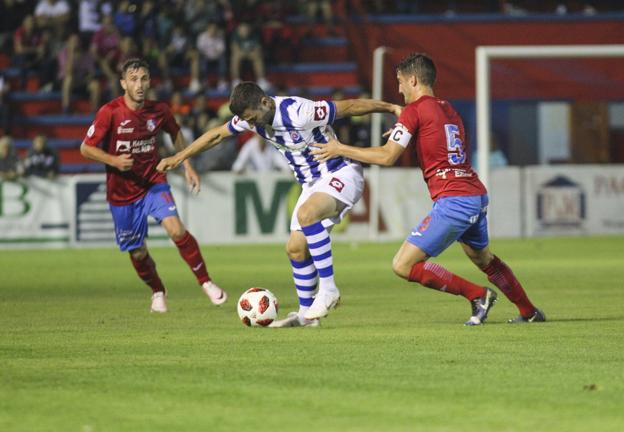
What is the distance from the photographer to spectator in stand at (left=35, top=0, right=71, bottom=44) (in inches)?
1142

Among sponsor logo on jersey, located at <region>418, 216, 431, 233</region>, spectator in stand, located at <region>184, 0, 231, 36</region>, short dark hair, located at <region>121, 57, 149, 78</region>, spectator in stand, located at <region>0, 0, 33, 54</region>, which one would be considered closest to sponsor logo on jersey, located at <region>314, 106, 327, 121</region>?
sponsor logo on jersey, located at <region>418, 216, 431, 233</region>

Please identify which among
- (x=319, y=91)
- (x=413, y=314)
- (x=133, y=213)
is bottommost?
(x=413, y=314)

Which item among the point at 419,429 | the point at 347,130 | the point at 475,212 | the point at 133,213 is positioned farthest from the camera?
the point at 347,130

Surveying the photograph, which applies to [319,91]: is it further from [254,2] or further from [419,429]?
[419,429]

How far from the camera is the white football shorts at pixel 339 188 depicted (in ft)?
35.4

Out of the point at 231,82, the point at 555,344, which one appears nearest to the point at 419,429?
the point at 555,344

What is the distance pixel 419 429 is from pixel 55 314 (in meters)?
6.77

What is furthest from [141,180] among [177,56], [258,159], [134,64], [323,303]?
[177,56]

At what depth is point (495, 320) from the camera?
1130cm

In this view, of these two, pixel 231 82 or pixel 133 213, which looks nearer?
pixel 133 213

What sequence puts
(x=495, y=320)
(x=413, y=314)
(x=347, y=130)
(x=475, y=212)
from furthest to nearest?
1. (x=347, y=130)
2. (x=413, y=314)
3. (x=495, y=320)
4. (x=475, y=212)

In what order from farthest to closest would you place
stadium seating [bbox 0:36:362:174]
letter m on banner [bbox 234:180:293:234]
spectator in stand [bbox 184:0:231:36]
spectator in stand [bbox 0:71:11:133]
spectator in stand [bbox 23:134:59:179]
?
spectator in stand [bbox 184:0:231:36], stadium seating [bbox 0:36:362:174], spectator in stand [bbox 0:71:11:133], spectator in stand [bbox 23:134:59:179], letter m on banner [bbox 234:180:293:234]

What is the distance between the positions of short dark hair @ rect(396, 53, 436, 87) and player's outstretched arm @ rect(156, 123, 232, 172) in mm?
1601

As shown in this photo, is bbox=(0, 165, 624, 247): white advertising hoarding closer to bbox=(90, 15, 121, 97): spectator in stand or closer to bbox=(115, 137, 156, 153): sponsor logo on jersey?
bbox=(90, 15, 121, 97): spectator in stand
